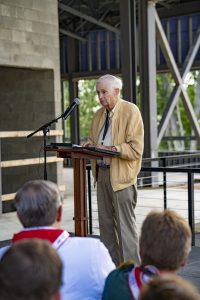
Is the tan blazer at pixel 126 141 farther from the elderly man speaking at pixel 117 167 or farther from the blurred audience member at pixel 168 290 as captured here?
the blurred audience member at pixel 168 290

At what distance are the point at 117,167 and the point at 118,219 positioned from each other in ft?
1.20

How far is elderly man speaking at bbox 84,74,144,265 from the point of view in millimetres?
3954

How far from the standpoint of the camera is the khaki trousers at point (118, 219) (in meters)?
4.02

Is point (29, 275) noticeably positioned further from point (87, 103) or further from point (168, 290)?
point (87, 103)

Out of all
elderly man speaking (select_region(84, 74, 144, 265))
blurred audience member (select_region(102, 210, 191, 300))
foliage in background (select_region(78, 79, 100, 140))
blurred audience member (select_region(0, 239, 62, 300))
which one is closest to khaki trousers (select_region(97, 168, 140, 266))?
elderly man speaking (select_region(84, 74, 144, 265))

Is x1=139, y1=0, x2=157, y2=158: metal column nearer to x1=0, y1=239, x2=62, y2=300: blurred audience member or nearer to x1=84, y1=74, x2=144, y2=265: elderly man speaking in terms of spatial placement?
x1=84, y1=74, x2=144, y2=265: elderly man speaking

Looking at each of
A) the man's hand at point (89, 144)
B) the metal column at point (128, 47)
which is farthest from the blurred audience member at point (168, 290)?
the metal column at point (128, 47)

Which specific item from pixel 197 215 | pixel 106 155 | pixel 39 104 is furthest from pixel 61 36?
pixel 106 155

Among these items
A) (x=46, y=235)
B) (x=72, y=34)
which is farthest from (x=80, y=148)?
(x=72, y=34)

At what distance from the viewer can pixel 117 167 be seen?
13.1ft

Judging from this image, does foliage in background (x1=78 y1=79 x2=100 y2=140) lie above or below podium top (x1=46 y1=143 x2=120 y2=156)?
above

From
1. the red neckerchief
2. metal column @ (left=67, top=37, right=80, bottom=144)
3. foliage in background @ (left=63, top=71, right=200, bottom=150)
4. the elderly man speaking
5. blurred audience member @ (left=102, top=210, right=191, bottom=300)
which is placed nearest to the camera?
blurred audience member @ (left=102, top=210, right=191, bottom=300)

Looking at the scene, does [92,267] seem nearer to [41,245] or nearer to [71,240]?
[71,240]

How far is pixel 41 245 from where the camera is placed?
1.44m
